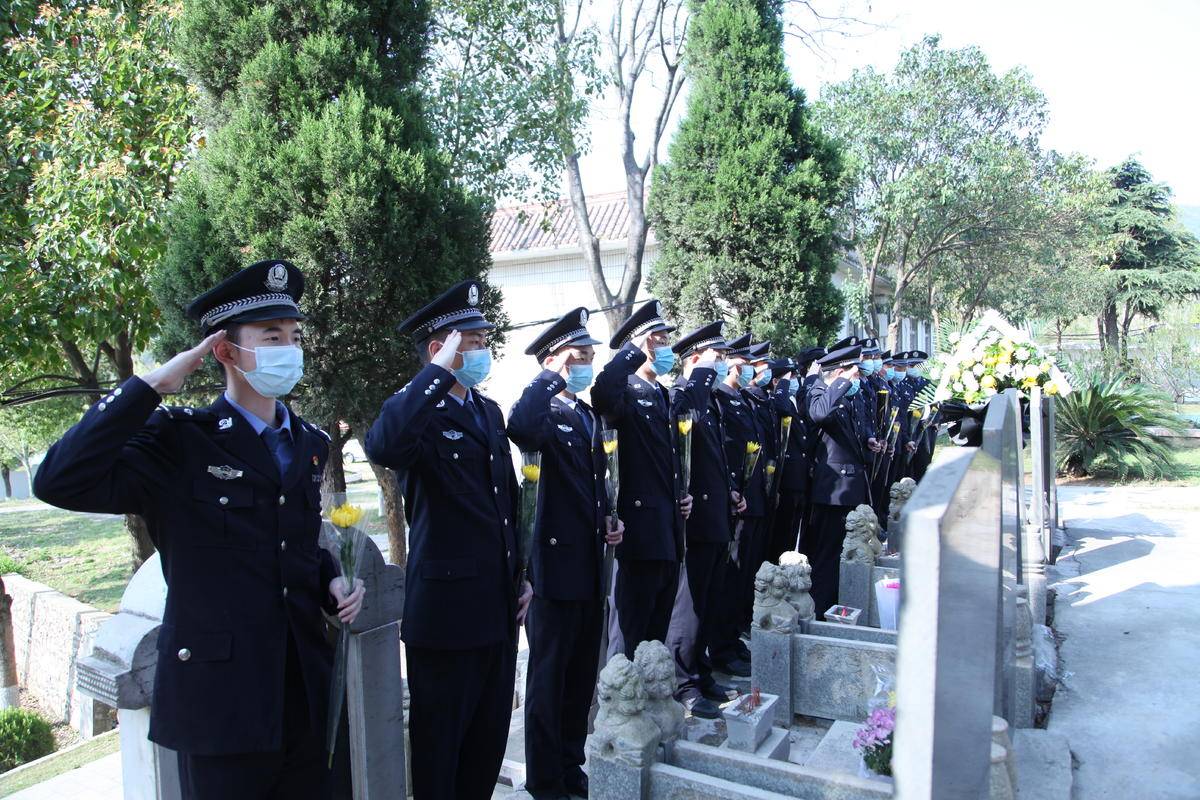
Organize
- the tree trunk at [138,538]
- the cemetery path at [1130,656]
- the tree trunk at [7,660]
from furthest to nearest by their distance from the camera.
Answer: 1. the tree trunk at [138,538]
2. the tree trunk at [7,660]
3. the cemetery path at [1130,656]

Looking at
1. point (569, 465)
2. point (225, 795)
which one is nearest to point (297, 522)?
point (225, 795)

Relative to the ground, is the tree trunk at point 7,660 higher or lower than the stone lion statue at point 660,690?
lower

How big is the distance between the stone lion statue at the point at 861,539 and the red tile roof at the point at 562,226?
1135cm

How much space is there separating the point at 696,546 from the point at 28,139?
574cm

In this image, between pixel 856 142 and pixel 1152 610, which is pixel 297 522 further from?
pixel 856 142

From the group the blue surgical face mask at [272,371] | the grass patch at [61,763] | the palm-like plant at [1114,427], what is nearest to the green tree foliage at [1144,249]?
the palm-like plant at [1114,427]

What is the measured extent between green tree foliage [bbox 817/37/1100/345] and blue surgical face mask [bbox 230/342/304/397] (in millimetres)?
16150

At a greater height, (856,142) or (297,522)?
(856,142)

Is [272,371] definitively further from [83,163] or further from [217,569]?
[83,163]

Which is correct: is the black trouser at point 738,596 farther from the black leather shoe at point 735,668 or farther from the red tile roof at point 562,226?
the red tile roof at point 562,226

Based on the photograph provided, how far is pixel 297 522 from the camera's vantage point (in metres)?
2.52

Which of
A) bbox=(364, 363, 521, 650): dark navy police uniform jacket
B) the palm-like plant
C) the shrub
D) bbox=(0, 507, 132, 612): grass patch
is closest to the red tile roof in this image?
the palm-like plant

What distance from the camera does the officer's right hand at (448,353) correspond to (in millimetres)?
3035

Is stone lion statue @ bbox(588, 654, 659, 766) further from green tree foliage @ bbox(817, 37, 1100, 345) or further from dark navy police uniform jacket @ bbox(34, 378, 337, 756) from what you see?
green tree foliage @ bbox(817, 37, 1100, 345)
